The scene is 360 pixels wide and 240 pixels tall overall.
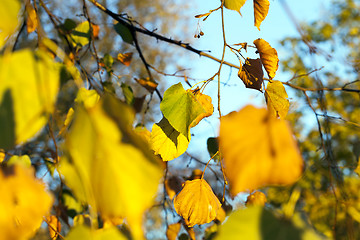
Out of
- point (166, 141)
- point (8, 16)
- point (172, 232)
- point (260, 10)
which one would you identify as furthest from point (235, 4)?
point (172, 232)

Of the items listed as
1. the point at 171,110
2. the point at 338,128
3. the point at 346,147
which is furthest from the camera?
the point at 346,147

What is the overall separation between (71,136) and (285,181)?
0.11 metres

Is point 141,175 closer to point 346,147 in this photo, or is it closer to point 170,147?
point 170,147

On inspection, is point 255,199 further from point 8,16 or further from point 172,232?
point 8,16

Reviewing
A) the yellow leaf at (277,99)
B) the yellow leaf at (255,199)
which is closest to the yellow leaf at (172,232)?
the yellow leaf at (255,199)

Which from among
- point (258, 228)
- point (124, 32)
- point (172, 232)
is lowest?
point (258, 228)

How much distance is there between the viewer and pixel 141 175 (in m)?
0.16

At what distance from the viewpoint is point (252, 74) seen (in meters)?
0.44

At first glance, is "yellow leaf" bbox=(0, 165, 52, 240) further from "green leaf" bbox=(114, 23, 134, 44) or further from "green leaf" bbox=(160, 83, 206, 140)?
"green leaf" bbox=(114, 23, 134, 44)

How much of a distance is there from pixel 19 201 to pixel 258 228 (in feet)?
0.42

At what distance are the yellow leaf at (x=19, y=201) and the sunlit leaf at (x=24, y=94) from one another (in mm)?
20

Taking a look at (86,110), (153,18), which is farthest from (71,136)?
(153,18)

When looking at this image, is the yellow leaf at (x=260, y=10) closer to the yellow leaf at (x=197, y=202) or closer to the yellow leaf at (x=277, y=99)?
the yellow leaf at (x=277, y=99)

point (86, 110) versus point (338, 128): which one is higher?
point (338, 128)
